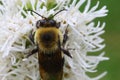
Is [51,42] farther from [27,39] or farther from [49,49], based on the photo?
[27,39]

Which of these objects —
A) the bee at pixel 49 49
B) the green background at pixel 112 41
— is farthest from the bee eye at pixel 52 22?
the green background at pixel 112 41

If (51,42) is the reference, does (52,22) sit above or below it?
above

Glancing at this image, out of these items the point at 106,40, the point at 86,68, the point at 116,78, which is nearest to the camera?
the point at 86,68

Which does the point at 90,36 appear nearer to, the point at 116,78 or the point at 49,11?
the point at 49,11

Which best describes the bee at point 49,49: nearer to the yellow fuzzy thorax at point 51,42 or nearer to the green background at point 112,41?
the yellow fuzzy thorax at point 51,42

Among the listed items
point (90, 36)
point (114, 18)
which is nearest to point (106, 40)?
point (114, 18)

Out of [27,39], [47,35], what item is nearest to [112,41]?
[27,39]
